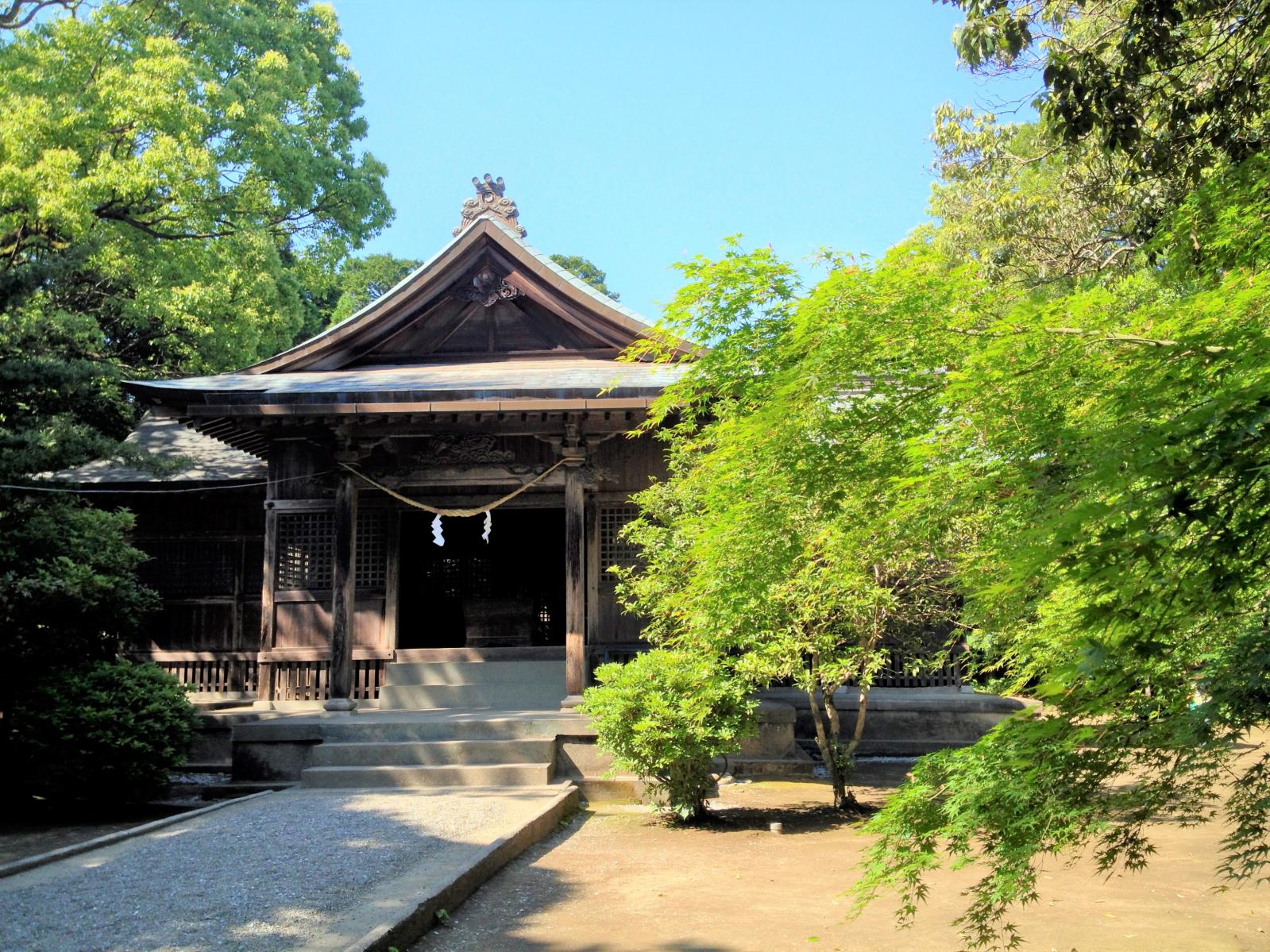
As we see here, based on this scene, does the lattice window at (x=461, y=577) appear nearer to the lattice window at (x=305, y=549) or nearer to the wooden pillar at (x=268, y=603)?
the lattice window at (x=305, y=549)

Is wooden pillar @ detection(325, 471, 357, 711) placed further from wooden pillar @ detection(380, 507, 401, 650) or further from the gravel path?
the gravel path

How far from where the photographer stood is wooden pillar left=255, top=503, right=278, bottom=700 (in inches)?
531

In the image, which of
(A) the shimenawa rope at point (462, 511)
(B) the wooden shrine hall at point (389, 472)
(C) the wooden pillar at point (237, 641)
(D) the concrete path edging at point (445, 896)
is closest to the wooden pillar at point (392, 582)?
(B) the wooden shrine hall at point (389, 472)

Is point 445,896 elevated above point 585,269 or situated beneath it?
situated beneath

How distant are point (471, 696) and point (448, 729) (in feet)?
6.98

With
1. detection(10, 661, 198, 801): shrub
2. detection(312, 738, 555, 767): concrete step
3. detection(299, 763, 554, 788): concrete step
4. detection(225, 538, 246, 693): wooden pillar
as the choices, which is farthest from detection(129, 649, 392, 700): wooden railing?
detection(299, 763, 554, 788): concrete step

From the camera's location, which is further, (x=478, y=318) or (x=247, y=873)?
(x=478, y=318)

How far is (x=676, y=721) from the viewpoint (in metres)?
9.45

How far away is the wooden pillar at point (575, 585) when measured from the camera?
1242cm

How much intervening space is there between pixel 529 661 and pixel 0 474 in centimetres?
670

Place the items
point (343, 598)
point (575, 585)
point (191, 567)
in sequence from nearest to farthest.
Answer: point (575, 585) < point (343, 598) < point (191, 567)

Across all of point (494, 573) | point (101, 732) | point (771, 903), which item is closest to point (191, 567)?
point (494, 573)

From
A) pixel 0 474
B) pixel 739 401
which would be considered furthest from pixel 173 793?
pixel 739 401

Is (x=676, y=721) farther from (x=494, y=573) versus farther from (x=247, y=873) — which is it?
(x=494, y=573)
